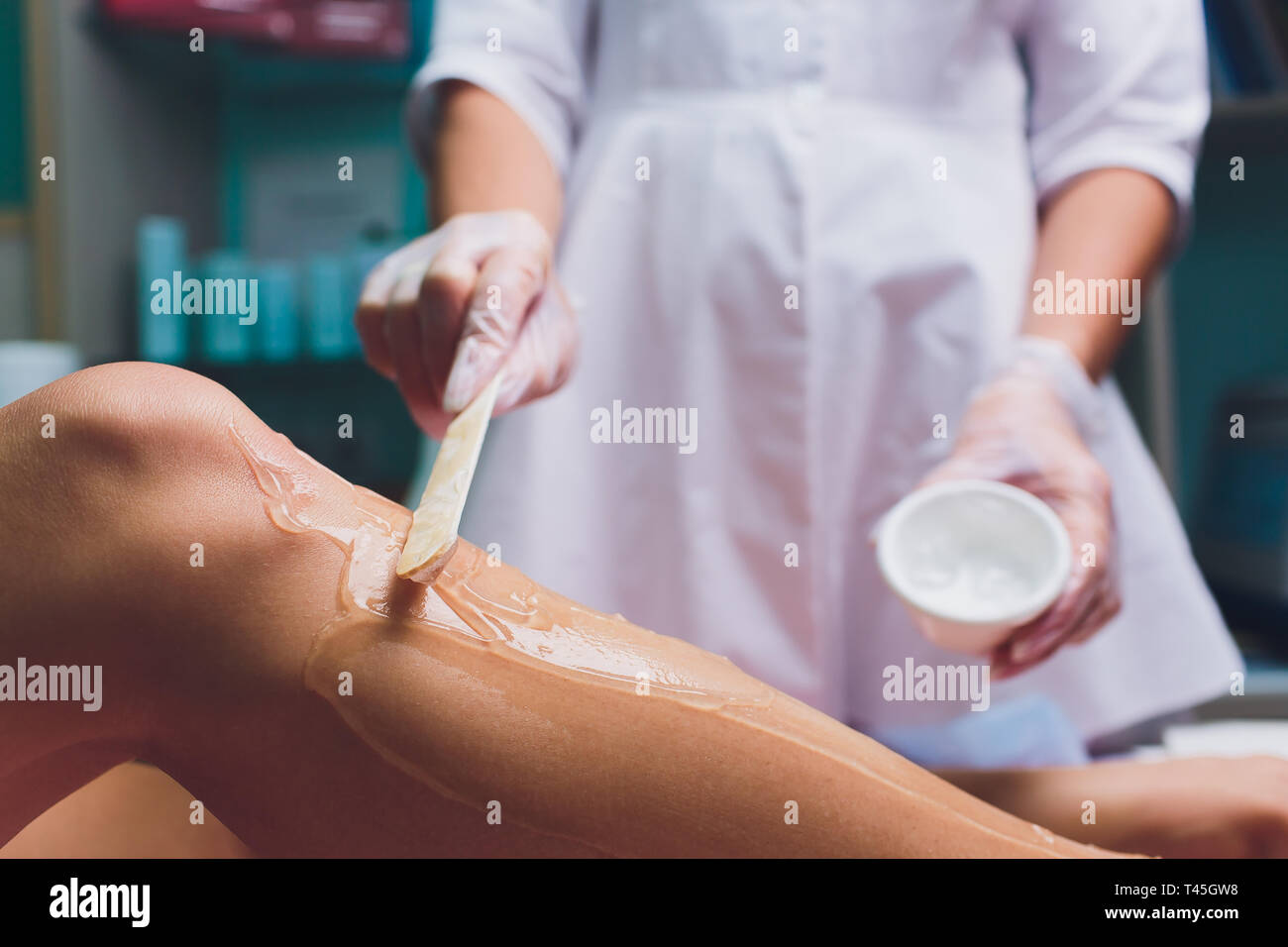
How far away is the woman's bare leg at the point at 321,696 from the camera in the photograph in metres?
0.43

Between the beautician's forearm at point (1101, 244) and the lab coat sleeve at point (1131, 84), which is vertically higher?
the lab coat sleeve at point (1131, 84)

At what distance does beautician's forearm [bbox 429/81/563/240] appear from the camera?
883 millimetres

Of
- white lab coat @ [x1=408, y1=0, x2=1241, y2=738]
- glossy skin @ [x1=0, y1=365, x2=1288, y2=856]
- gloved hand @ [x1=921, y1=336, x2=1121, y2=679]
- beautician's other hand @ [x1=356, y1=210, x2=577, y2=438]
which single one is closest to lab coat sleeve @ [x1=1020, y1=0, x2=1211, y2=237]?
white lab coat @ [x1=408, y1=0, x2=1241, y2=738]

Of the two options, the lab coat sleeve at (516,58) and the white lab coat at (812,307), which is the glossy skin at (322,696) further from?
the lab coat sleeve at (516,58)

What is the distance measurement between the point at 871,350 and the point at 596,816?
611mm

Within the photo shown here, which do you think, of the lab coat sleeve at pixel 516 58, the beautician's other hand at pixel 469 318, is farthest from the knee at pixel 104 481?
the lab coat sleeve at pixel 516 58

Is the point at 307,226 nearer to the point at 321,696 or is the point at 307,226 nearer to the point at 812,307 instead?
the point at 812,307

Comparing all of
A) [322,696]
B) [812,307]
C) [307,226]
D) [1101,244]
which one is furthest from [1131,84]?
[307,226]

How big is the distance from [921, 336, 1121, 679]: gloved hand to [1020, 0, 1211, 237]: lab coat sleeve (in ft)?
0.80

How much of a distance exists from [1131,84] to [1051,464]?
0.45m

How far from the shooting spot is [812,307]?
90 cm

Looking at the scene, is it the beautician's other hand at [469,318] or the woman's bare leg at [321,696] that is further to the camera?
the beautician's other hand at [469,318]

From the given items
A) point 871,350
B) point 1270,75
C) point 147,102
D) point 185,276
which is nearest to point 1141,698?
point 871,350

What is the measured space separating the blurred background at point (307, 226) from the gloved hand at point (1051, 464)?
664 mm
